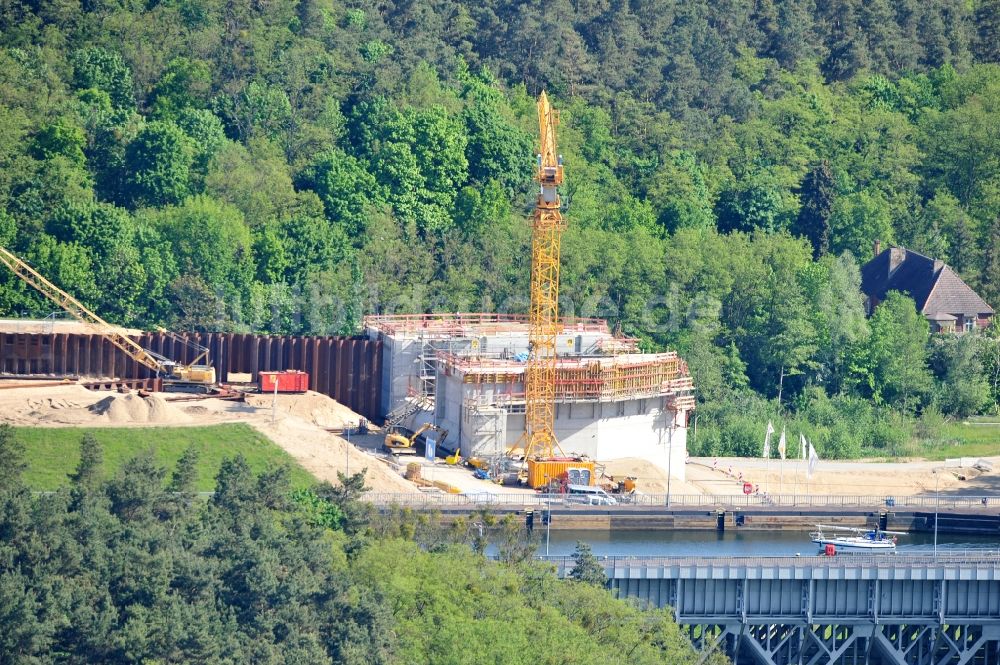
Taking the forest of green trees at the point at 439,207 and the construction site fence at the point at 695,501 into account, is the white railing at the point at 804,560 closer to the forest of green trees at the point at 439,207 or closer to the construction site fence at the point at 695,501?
the construction site fence at the point at 695,501

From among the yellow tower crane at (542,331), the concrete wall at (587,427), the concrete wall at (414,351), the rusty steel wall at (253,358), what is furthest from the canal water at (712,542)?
the rusty steel wall at (253,358)

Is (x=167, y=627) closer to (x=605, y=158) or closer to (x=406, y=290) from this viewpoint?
(x=406, y=290)

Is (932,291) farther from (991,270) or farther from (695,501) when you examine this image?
(695,501)

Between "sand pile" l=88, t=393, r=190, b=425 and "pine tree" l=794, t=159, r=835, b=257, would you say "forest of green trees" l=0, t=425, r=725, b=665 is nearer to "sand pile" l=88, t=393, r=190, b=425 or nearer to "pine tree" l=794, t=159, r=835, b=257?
"sand pile" l=88, t=393, r=190, b=425

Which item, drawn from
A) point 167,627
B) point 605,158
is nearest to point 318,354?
point 605,158

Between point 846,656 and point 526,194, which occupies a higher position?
point 526,194

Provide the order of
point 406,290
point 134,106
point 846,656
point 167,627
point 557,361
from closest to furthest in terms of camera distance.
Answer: point 167,627 < point 846,656 < point 557,361 < point 406,290 < point 134,106

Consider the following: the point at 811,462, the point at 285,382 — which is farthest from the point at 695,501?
the point at 285,382
